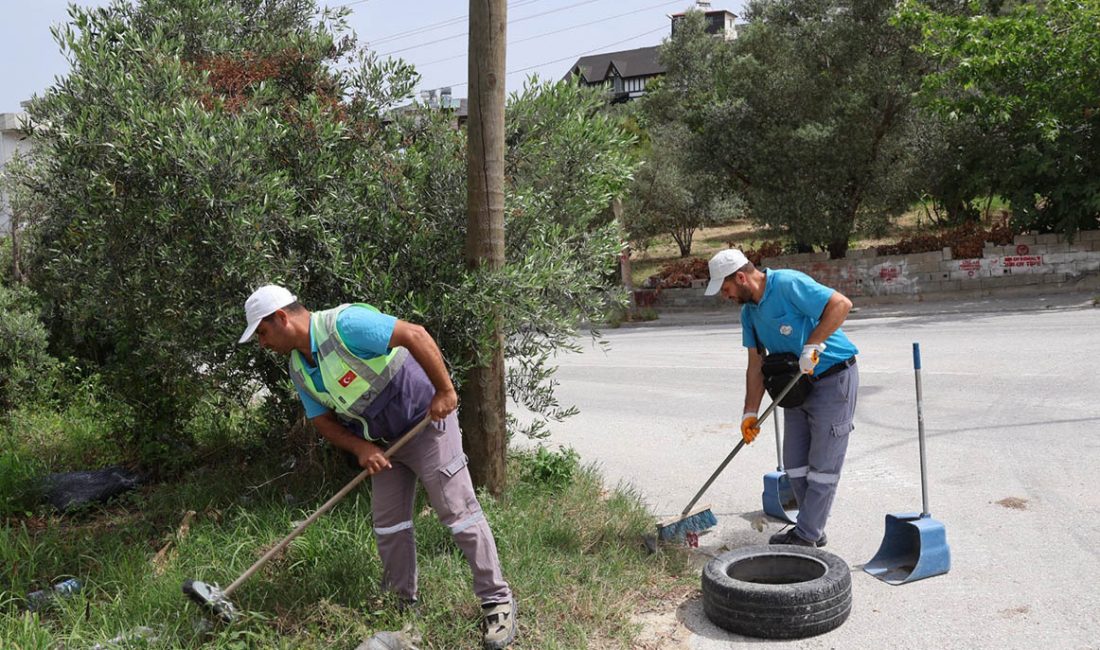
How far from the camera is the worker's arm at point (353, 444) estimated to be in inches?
167

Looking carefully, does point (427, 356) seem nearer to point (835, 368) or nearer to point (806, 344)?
point (806, 344)

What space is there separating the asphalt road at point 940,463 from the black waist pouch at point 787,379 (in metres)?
0.93

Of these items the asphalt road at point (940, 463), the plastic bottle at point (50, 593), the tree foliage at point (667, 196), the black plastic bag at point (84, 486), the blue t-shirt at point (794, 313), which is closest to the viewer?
the asphalt road at point (940, 463)

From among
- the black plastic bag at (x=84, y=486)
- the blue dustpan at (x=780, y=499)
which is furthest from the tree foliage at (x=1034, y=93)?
the black plastic bag at (x=84, y=486)

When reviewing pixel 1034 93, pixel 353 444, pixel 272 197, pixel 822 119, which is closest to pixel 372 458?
pixel 353 444

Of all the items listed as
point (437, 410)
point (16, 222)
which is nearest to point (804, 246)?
point (16, 222)

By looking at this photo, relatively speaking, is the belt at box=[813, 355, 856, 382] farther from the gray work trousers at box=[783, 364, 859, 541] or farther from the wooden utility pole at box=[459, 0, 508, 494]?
the wooden utility pole at box=[459, 0, 508, 494]

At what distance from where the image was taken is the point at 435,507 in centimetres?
433

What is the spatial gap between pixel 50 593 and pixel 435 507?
6.67 ft

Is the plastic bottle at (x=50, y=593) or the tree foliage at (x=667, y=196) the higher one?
the tree foliage at (x=667, y=196)

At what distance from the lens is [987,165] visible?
19000 millimetres

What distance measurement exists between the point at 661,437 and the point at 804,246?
14705mm

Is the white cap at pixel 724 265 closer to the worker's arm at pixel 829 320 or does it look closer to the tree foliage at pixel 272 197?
the worker's arm at pixel 829 320

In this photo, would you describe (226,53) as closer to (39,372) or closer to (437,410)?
(437,410)
